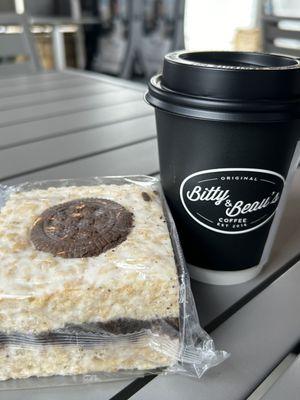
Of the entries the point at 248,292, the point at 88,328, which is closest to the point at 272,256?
the point at 248,292

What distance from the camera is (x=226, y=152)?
45 cm

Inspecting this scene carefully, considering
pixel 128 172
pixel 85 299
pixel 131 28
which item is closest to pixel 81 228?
pixel 85 299

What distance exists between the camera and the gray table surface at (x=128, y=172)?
1.30 feet

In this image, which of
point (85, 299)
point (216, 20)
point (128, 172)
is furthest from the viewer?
point (216, 20)

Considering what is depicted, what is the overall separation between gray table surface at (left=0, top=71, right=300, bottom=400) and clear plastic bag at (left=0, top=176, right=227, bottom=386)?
0.06 feet

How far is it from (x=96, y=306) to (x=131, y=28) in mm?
4583

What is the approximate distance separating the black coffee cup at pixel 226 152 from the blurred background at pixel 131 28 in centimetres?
353

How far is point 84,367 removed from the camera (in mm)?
407

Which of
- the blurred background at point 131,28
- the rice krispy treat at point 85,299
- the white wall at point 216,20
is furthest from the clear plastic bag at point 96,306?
the white wall at point 216,20

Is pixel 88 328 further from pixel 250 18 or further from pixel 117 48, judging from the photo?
pixel 117 48

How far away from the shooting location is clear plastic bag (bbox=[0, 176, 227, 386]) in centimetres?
38

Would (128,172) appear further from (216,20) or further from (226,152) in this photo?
(216,20)

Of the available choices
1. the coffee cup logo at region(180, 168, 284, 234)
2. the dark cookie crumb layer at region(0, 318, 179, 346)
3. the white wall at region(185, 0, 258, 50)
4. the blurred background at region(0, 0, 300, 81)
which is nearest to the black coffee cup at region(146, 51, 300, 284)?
the coffee cup logo at region(180, 168, 284, 234)

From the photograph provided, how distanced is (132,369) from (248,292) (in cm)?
18
